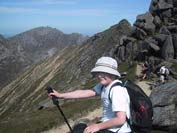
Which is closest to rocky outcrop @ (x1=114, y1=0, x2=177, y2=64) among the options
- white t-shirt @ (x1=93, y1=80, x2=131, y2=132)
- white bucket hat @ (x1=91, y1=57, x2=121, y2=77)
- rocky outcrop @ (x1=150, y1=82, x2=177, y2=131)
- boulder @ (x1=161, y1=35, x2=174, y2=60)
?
boulder @ (x1=161, y1=35, x2=174, y2=60)

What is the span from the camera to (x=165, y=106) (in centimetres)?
2161

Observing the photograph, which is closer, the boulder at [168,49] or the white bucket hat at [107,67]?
the white bucket hat at [107,67]

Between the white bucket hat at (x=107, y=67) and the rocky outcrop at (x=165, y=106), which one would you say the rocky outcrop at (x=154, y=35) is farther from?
the white bucket hat at (x=107, y=67)

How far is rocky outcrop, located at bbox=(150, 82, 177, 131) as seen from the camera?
1977 cm

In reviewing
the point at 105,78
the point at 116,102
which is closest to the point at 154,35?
the point at 105,78

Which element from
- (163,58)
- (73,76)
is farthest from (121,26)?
(163,58)

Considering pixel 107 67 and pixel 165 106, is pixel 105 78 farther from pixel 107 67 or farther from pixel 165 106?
pixel 165 106

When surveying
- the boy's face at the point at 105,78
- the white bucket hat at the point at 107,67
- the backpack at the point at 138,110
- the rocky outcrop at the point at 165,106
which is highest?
the white bucket hat at the point at 107,67

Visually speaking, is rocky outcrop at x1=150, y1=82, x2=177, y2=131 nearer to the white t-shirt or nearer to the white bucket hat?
the white t-shirt

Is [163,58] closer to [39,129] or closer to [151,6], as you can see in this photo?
[151,6]

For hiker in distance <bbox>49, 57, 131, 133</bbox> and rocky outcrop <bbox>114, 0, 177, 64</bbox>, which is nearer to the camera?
hiker in distance <bbox>49, 57, 131, 133</bbox>

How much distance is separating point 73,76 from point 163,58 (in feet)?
282

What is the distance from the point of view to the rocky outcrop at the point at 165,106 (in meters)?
19.8

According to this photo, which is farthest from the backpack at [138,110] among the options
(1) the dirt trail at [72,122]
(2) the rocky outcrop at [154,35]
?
(2) the rocky outcrop at [154,35]
